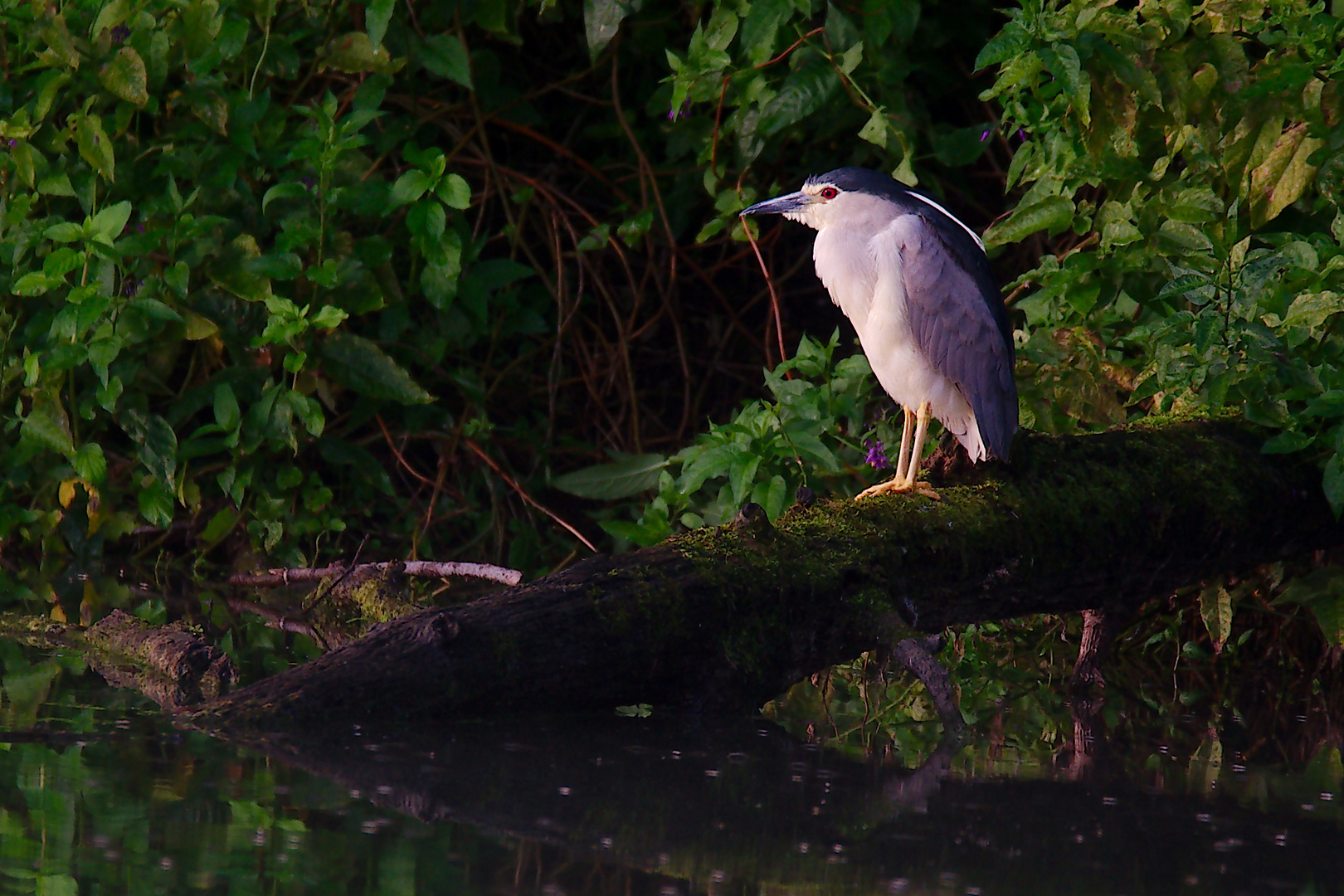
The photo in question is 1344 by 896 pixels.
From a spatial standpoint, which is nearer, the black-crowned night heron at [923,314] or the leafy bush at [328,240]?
the black-crowned night heron at [923,314]

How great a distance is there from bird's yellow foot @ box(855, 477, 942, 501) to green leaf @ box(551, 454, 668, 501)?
97cm

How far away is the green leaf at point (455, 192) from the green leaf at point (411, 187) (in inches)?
1.7

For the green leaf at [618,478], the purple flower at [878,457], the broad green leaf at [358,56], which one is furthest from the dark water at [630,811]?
the broad green leaf at [358,56]

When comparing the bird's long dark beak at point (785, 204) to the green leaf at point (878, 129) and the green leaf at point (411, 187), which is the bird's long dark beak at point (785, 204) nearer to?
the green leaf at point (878, 129)

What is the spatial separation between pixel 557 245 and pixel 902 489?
2.14 metres

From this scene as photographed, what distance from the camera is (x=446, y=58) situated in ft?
14.4

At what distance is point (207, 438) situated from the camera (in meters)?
4.26

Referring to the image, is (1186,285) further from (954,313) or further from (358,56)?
(358,56)

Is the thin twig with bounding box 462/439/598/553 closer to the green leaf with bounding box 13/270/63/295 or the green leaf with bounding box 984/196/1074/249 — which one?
the green leaf with bounding box 13/270/63/295

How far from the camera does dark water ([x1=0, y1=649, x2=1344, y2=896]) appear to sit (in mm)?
1751

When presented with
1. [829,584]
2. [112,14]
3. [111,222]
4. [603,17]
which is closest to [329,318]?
[111,222]

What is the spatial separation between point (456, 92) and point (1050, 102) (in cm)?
251

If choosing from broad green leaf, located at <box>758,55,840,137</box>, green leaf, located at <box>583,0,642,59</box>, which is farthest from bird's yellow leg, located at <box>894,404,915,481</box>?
green leaf, located at <box>583,0,642,59</box>

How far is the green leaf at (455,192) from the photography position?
4070 mm
